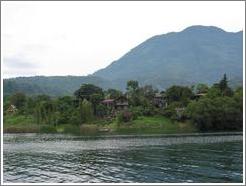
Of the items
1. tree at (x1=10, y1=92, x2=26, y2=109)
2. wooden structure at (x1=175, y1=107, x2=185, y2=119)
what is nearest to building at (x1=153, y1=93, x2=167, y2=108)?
wooden structure at (x1=175, y1=107, x2=185, y2=119)

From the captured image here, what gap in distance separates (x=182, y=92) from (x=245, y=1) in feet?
228

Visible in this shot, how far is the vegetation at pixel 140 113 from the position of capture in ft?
244

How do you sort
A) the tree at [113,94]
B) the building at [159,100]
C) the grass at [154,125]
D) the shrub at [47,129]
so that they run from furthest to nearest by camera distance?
the tree at [113,94]
the building at [159,100]
the shrub at [47,129]
the grass at [154,125]

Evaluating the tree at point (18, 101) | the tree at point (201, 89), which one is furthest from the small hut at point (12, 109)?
the tree at point (201, 89)

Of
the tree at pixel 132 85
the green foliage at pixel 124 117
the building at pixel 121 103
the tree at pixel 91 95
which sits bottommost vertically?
the green foliage at pixel 124 117

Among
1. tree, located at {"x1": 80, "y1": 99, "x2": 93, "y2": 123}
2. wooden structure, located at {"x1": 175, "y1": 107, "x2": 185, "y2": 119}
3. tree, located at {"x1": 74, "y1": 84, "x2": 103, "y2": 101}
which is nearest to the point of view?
wooden structure, located at {"x1": 175, "y1": 107, "x2": 185, "y2": 119}

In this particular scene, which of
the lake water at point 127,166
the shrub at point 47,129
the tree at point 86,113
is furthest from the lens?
the tree at point 86,113

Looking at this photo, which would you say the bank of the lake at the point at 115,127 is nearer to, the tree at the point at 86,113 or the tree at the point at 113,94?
the tree at the point at 86,113

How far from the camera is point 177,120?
76562 mm

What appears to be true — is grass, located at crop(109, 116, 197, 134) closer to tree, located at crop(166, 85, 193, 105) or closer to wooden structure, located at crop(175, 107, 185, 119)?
wooden structure, located at crop(175, 107, 185, 119)

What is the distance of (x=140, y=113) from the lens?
78.4m

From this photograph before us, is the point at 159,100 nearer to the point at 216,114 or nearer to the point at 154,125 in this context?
the point at 154,125

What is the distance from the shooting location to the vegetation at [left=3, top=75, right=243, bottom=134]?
74.3 meters

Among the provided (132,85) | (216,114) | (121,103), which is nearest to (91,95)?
(121,103)
